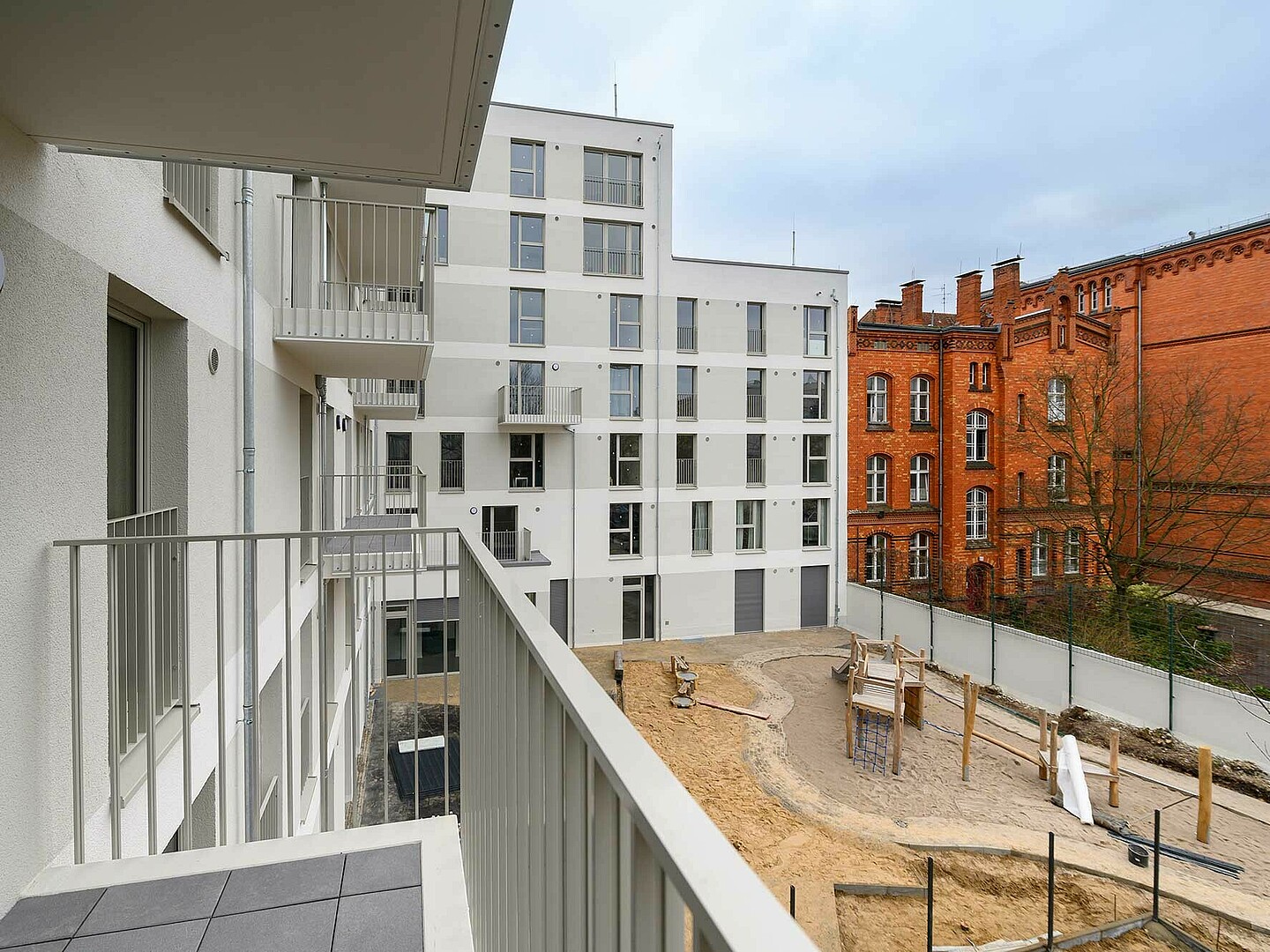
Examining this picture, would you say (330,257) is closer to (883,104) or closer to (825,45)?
(825,45)

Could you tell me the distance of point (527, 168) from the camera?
52.6ft

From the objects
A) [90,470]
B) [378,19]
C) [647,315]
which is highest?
[647,315]

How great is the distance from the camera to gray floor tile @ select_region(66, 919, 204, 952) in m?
1.74

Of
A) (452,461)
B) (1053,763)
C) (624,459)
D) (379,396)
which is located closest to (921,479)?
(624,459)

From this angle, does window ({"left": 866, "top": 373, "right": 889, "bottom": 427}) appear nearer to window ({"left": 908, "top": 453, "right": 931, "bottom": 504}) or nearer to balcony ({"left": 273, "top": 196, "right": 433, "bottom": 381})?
window ({"left": 908, "top": 453, "right": 931, "bottom": 504})

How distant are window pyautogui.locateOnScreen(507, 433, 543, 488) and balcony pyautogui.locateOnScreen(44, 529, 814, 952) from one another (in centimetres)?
1186

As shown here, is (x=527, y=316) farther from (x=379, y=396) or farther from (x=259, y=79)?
(x=259, y=79)

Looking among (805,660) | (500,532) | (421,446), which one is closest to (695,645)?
(805,660)

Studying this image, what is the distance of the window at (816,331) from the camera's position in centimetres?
1823

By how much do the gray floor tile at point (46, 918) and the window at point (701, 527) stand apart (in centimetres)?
1572

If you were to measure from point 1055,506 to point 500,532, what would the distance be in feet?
50.4

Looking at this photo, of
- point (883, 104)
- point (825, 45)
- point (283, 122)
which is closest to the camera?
point (283, 122)

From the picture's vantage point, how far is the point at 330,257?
844 cm

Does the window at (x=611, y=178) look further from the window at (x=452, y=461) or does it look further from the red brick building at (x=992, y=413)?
the red brick building at (x=992, y=413)
